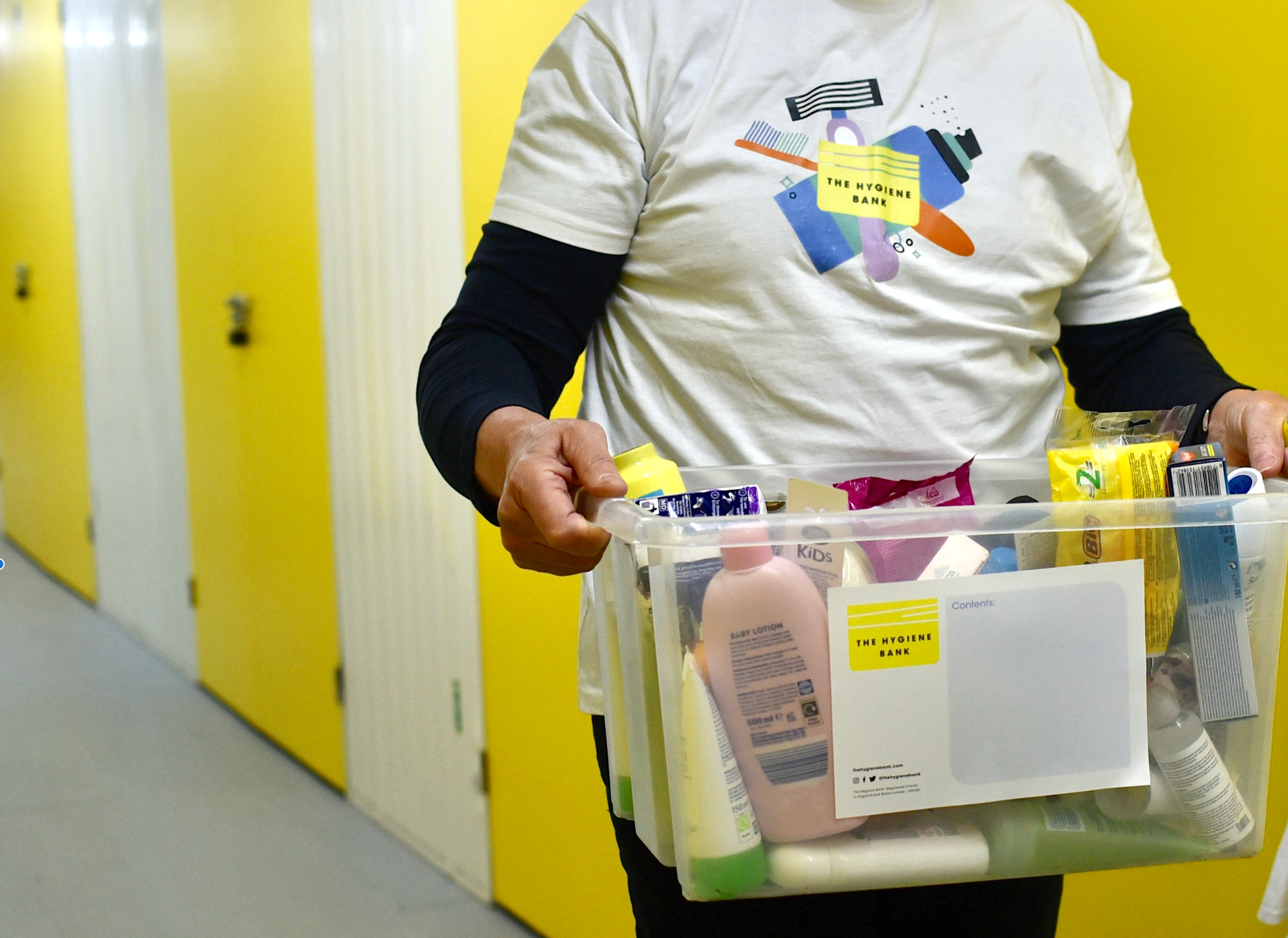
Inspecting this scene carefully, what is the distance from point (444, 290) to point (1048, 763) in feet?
5.57

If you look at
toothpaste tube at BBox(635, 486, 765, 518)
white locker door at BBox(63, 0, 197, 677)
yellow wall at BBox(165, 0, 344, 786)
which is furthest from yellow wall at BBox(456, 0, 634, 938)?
white locker door at BBox(63, 0, 197, 677)

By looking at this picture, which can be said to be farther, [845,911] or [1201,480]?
[845,911]

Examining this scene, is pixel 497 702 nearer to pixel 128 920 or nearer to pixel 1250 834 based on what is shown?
pixel 128 920

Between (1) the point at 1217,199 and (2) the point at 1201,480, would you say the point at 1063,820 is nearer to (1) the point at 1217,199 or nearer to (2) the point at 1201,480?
(2) the point at 1201,480

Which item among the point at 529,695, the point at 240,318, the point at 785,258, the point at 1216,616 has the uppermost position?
the point at 785,258

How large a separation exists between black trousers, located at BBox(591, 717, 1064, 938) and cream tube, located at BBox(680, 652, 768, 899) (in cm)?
23

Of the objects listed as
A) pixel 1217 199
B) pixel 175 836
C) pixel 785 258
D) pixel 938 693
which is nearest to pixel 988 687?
pixel 938 693

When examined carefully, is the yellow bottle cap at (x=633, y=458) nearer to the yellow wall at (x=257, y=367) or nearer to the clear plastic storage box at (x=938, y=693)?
the clear plastic storage box at (x=938, y=693)

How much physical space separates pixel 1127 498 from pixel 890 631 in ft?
0.61

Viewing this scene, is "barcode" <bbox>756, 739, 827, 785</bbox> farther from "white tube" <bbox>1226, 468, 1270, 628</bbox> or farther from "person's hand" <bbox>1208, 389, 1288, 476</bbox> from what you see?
"person's hand" <bbox>1208, 389, 1288, 476</bbox>

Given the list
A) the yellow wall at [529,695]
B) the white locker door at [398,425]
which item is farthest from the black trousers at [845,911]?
the white locker door at [398,425]

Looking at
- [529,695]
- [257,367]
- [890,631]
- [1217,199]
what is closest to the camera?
[890,631]

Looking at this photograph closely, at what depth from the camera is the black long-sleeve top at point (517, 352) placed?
0.81m

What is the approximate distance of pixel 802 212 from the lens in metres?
0.85
